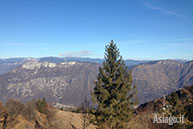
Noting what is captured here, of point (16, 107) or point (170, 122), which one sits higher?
point (170, 122)

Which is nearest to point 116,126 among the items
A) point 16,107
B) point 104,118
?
point 104,118

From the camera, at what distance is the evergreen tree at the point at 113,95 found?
92.7ft

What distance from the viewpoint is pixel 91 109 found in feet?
101

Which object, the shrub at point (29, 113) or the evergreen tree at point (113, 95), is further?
the shrub at point (29, 113)

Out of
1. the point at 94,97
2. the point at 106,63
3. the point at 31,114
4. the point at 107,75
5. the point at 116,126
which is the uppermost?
the point at 106,63

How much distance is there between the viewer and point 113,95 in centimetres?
2911

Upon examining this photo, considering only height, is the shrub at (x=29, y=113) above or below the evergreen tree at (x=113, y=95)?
below

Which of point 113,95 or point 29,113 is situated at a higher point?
point 113,95

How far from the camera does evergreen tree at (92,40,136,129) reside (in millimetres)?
28250

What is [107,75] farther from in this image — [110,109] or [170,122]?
[170,122]

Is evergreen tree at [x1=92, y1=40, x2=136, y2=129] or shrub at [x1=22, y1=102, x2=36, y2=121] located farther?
shrub at [x1=22, y1=102, x2=36, y2=121]

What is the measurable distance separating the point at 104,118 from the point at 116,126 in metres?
2.45

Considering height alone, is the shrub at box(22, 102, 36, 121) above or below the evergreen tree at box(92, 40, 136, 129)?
below

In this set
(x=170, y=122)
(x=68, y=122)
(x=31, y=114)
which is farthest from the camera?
(x=68, y=122)
